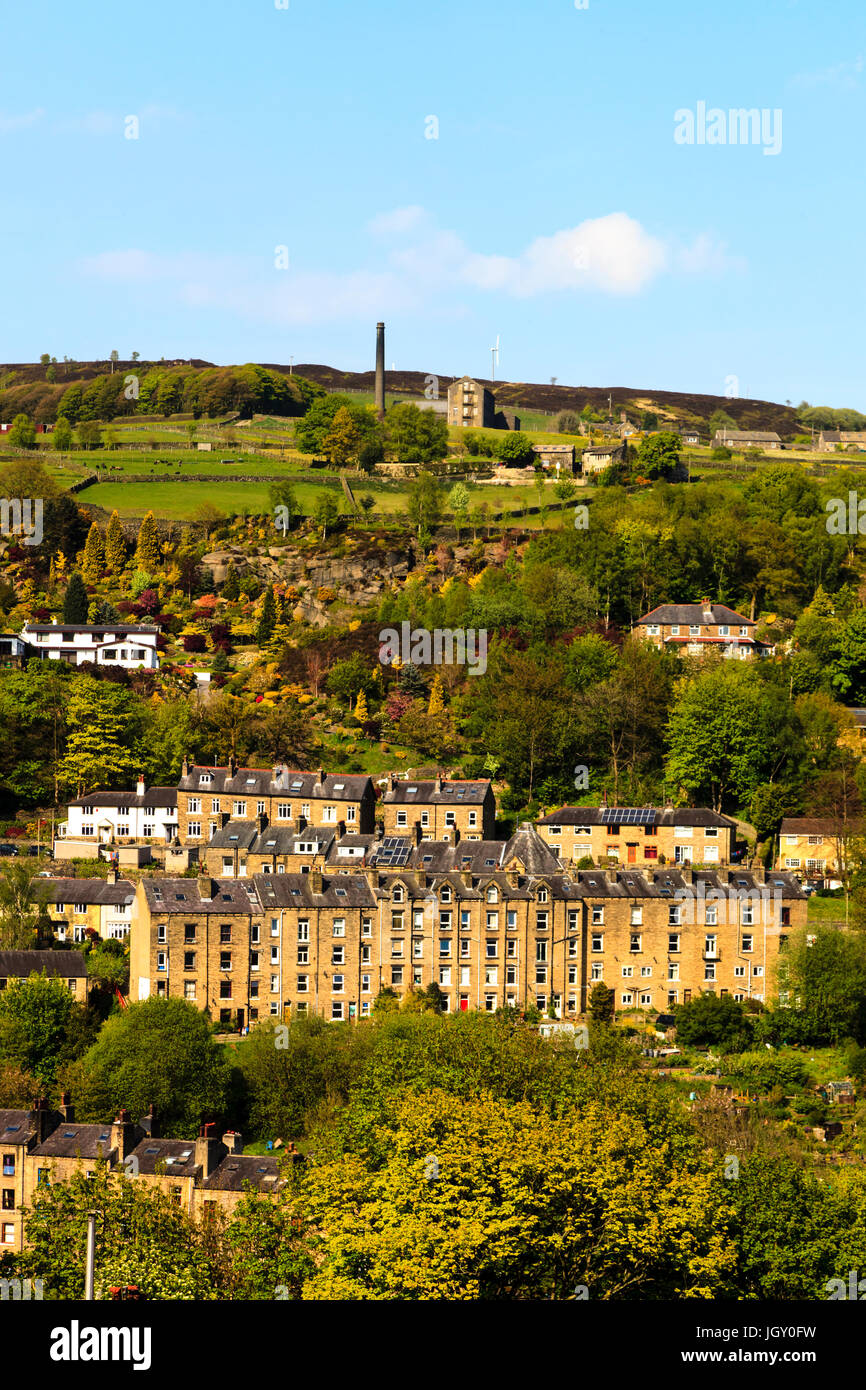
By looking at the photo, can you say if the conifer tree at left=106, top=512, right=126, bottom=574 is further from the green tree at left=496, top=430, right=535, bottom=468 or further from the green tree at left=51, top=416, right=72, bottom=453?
the green tree at left=51, top=416, right=72, bottom=453

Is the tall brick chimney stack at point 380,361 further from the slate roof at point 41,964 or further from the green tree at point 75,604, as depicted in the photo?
the slate roof at point 41,964

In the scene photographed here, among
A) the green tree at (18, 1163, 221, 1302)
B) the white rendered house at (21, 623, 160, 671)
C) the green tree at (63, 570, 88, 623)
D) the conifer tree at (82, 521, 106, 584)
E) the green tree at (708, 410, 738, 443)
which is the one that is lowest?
the green tree at (18, 1163, 221, 1302)

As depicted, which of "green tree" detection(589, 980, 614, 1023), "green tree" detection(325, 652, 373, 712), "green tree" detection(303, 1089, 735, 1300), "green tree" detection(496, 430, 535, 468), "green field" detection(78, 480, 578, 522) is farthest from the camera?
"green tree" detection(496, 430, 535, 468)

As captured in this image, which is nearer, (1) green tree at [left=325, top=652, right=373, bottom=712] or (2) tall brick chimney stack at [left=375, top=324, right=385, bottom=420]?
(1) green tree at [left=325, top=652, right=373, bottom=712]

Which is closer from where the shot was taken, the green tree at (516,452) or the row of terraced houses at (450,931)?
the row of terraced houses at (450,931)

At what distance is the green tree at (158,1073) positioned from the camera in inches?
2202

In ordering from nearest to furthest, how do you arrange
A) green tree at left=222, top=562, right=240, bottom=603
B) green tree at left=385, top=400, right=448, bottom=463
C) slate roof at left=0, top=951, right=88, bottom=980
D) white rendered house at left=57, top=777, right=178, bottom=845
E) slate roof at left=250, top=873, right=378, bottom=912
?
1. slate roof at left=0, top=951, right=88, bottom=980
2. slate roof at left=250, top=873, right=378, bottom=912
3. white rendered house at left=57, top=777, right=178, bottom=845
4. green tree at left=222, top=562, right=240, bottom=603
5. green tree at left=385, top=400, right=448, bottom=463

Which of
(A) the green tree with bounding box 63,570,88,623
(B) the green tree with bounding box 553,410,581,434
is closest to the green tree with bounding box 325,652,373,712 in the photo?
(A) the green tree with bounding box 63,570,88,623

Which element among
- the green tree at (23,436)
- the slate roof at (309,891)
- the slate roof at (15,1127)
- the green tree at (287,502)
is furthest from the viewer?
the green tree at (23,436)

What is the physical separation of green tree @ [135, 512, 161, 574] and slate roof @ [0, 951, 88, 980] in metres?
53.2

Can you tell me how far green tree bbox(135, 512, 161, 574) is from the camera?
4643 inches

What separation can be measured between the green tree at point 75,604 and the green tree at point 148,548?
35.7 feet

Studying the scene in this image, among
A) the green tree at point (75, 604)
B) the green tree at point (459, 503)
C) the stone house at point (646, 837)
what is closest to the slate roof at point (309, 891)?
the stone house at point (646, 837)
